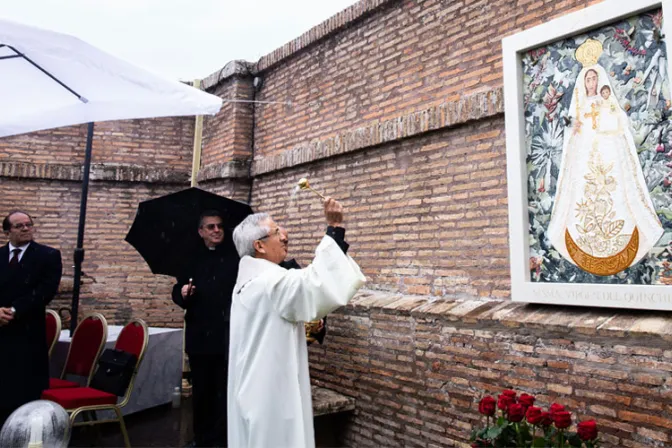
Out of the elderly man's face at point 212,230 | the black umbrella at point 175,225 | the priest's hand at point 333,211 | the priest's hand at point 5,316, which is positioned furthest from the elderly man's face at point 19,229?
the priest's hand at point 333,211

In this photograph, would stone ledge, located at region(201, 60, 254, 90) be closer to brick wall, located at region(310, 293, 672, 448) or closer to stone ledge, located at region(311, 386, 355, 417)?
brick wall, located at region(310, 293, 672, 448)

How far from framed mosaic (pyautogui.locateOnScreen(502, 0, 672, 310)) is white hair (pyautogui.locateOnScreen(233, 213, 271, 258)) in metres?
1.73

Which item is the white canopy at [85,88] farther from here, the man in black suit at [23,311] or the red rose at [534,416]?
the red rose at [534,416]

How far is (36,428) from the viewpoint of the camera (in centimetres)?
247

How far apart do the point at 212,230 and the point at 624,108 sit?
9.75ft

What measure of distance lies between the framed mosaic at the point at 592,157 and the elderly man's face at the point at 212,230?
7.20ft

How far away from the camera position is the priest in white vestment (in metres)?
2.76

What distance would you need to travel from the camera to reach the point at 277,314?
285 cm

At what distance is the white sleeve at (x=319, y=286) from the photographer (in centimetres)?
272

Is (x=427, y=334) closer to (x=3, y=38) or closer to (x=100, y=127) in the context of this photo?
(x=3, y=38)

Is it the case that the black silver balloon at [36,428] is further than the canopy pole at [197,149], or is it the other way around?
the canopy pole at [197,149]

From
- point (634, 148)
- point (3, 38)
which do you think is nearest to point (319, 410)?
point (634, 148)

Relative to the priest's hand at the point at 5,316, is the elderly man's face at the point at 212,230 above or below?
above

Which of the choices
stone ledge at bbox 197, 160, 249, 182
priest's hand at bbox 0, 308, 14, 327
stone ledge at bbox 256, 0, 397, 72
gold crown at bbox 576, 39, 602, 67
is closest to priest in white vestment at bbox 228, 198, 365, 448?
gold crown at bbox 576, 39, 602, 67
